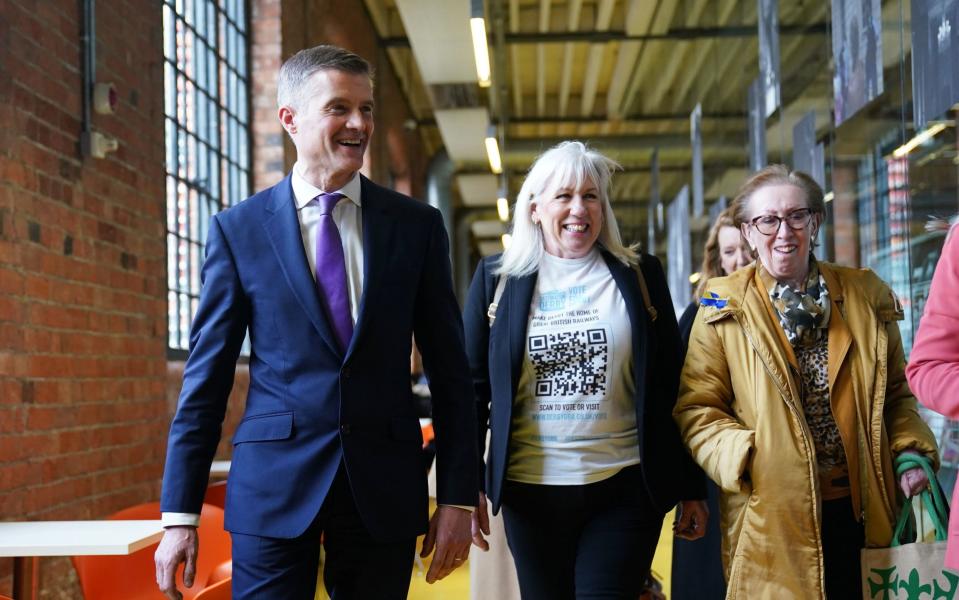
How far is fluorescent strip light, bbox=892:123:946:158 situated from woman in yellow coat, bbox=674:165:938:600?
936 millimetres

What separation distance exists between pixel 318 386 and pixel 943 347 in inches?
43.8

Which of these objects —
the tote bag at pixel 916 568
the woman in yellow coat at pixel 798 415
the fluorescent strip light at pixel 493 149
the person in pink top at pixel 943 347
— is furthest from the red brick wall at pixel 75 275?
the fluorescent strip light at pixel 493 149

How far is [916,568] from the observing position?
90.7 inches

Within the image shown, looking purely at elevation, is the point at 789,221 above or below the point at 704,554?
above

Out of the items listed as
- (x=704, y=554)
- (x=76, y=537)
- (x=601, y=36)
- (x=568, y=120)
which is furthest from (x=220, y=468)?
(x=568, y=120)

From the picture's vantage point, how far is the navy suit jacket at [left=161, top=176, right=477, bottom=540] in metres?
1.97

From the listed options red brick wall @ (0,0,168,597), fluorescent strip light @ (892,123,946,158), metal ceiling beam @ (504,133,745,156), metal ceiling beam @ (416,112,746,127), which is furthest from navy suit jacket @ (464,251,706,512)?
metal ceiling beam @ (416,112,746,127)

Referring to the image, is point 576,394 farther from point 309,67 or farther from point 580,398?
point 309,67

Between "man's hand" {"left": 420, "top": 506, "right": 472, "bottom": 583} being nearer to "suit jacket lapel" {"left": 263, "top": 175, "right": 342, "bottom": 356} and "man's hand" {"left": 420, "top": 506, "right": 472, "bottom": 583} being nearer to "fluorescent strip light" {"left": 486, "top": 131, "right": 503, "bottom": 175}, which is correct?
"suit jacket lapel" {"left": 263, "top": 175, "right": 342, "bottom": 356}

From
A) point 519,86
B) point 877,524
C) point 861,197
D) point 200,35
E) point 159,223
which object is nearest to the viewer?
point 877,524

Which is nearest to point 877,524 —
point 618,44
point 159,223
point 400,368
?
point 400,368

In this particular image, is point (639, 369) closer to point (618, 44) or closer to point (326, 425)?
point (326, 425)

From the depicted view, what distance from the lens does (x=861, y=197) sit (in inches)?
167

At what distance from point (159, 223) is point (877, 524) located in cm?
391
